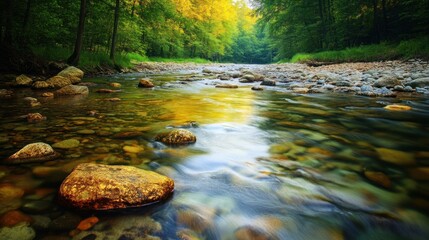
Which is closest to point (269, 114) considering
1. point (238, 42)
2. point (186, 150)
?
point (186, 150)

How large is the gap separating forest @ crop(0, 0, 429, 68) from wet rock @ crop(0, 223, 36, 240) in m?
7.94

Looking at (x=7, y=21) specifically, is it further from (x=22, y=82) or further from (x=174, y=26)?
(x=174, y=26)

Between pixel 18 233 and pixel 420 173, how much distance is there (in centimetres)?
256

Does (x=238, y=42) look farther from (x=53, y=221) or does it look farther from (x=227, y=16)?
(x=53, y=221)

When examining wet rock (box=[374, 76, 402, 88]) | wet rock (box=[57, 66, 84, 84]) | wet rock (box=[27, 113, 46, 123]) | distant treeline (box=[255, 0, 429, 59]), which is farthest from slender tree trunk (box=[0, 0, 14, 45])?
distant treeline (box=[255, 0, 429, 59])

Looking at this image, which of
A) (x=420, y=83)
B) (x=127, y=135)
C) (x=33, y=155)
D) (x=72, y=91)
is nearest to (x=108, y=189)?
(x=33, y=155)

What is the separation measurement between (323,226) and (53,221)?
53.8 inches

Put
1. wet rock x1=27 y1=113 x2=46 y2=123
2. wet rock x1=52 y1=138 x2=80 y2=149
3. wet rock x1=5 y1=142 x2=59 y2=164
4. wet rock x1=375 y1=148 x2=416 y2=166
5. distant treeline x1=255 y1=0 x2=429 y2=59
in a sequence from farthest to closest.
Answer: distant treeline x1=255 y1=0 x2=429 y2=59 → wet rock x1=27 y1=113 x2=46 y2=123 → wet rock x1=52 y1=138 x2=80 y2=149 → wet rock x1=375 y1=148 x2=416 y2=166 → wet rock x1=5 y1=142 x2=59 y2=164

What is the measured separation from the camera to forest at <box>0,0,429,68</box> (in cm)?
953

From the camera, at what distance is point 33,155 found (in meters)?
2.04

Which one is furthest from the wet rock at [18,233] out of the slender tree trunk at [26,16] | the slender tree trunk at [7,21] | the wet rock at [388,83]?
the slender tree trunk at [26,16]

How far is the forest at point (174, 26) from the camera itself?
9527 millimetres

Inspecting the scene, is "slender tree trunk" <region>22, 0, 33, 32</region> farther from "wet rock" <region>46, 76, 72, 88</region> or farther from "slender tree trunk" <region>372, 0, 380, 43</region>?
"slender tree trunk" <region>372, 0, 380, 43</region>

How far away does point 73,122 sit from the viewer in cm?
334
